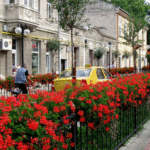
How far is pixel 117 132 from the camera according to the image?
16.5 ft

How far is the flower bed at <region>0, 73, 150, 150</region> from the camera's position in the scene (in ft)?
7.95

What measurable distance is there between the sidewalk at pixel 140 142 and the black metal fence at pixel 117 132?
5.3 inches

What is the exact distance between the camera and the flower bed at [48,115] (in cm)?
242

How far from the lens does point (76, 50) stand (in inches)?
1034

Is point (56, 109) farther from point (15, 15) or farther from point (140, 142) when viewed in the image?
point (15, 15)

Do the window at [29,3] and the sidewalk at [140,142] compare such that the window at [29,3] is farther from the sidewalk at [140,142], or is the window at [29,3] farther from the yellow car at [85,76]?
the sidewalk at [140,142]

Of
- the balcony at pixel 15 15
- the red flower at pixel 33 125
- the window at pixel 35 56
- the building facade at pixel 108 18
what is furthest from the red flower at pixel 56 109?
the building facade at pixel 108 18

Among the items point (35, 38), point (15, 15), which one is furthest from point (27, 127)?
point (35, 38)

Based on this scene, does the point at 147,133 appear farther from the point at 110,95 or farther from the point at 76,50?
the point at 76,50

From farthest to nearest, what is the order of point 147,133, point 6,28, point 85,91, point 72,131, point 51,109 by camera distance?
point 6,28 < point 147,133 < point 85,91 < point 72,131 < point 51,109

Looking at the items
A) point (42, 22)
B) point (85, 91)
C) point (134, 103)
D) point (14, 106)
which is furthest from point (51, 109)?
point (42, 22)

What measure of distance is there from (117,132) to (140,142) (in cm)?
106

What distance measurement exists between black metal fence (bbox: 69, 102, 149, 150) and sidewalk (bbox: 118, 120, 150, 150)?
0.44 ft

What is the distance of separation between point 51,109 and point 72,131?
675 mm
